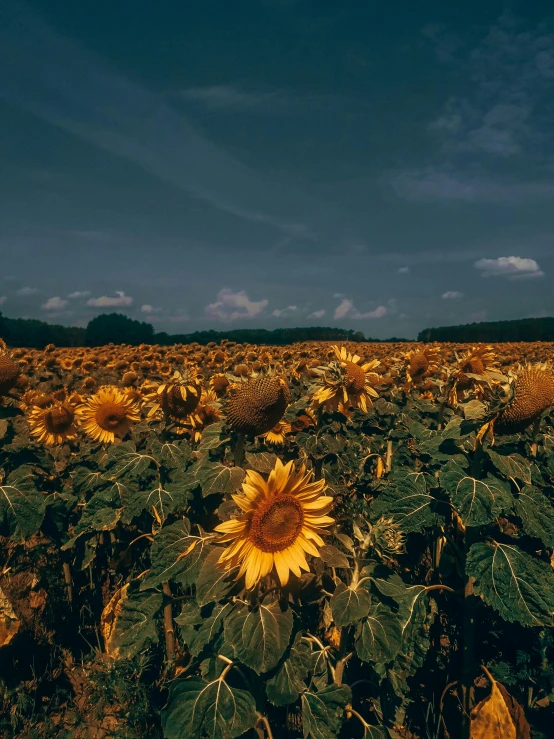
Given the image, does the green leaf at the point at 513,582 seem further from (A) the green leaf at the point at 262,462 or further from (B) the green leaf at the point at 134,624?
(B) the green leaf at the point at 134,624

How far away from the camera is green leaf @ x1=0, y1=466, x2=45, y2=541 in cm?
321

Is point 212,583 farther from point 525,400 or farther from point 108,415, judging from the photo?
point 108,415

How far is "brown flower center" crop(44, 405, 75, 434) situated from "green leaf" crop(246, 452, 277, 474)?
3713 mm

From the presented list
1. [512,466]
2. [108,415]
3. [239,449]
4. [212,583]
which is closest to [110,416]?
[108,415]

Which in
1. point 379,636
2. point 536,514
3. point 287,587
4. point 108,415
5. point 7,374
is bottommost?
point 379,636

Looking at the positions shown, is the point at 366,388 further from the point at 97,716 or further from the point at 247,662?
the point at 97,716

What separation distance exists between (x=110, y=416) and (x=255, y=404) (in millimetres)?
3011

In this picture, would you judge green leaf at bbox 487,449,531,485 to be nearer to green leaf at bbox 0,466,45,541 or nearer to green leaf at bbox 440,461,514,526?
green leaf at bbox 440,461,514,526

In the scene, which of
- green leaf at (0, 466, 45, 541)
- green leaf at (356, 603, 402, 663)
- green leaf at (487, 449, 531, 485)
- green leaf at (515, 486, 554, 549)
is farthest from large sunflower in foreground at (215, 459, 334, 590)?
green leaf at (0, 466, 45, 541)

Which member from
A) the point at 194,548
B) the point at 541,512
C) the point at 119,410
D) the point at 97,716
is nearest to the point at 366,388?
the point at 541,512

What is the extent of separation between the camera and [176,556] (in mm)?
2732

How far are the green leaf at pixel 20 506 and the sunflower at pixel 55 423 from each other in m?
2.06

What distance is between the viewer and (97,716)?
10.7 feet

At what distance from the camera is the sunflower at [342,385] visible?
3.68 m
